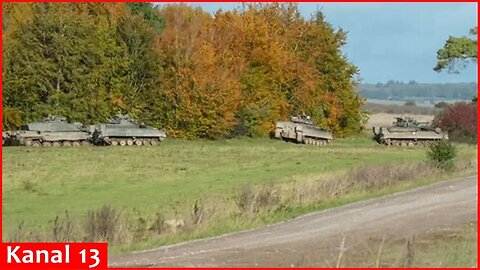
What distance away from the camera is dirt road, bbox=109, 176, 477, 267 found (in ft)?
39.4

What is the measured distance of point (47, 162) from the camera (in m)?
36.0

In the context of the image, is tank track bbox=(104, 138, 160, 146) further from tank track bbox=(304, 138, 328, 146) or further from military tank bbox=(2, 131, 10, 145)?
tank track bbox=(304, 138, 328, 146)

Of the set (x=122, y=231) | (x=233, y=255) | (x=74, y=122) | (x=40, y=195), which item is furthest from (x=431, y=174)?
(x=74, y=122)

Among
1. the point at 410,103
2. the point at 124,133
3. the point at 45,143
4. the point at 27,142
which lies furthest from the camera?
the point at 410,103

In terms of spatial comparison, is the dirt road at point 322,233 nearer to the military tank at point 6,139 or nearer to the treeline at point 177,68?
the military tank at point 6,139

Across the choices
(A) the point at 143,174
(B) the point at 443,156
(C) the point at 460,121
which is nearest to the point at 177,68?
(C) the point at 460,121

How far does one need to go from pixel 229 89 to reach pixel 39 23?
40.1ft

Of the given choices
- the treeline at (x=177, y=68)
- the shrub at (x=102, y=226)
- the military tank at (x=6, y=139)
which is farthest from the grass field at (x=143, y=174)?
the treeline at (x=177, y=68)

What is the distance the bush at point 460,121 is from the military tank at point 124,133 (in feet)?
66.2

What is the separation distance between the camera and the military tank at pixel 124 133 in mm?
49281

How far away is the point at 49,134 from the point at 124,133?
167 inches

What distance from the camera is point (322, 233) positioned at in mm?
14641

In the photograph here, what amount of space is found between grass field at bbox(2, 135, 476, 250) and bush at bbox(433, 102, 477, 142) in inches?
508

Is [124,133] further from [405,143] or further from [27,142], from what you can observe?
[405,143]
